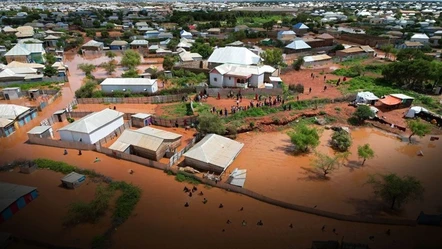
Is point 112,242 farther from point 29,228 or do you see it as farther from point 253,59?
point 253,59

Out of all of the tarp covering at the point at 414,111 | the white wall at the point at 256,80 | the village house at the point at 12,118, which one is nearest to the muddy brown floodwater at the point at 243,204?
the village house at the point at 12,118

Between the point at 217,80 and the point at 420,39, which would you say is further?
the point at 420,39

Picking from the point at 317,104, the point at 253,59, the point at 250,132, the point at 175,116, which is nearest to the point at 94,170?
the point at 175,116

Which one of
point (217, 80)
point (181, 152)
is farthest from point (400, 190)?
point (217, 80)

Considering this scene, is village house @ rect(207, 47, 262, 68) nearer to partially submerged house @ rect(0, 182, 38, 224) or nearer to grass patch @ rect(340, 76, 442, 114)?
grass patch @ rect(340, 76, 442, 114)

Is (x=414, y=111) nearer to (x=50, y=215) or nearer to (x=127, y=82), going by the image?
(x=127, y=82)

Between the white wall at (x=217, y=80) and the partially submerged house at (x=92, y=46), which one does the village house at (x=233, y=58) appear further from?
the partially submerged house at (x=92, y=46)
